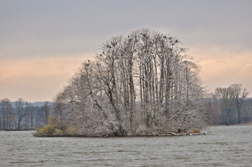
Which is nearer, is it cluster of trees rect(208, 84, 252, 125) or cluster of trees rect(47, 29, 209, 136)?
cluster of trees rect(47, 29, 209, 136)

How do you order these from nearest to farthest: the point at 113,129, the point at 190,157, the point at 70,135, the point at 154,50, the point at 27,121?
the point at 190,157
the point at 113,129
the point at 154,50
the point at 70,135
the point at 27,121

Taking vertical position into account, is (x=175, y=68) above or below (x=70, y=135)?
above

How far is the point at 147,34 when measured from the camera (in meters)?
58.4

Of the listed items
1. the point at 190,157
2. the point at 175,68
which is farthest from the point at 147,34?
the point at 190,157

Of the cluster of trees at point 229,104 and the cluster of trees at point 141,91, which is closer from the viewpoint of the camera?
the cluster of trees at point 141,91

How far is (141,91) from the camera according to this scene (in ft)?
188

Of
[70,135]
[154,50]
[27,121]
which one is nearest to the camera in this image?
[154,50]

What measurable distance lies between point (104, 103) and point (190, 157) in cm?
3063

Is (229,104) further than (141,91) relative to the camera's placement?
Yes

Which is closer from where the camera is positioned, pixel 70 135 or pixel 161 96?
pixel 161 96

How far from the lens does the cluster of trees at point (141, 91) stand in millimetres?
54312

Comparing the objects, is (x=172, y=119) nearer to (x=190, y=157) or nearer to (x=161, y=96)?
(x=161, y=96)

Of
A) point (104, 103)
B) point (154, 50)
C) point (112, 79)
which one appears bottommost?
point (104, 103)

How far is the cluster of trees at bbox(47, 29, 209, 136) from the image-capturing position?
2138 inches
